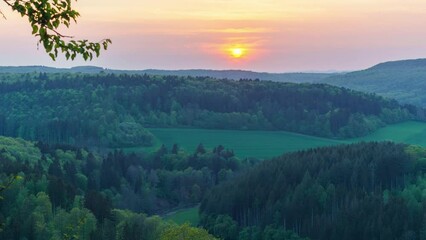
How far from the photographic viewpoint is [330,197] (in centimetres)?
11044

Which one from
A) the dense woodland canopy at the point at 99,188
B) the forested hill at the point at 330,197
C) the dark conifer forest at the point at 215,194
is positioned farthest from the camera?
the forested hill at the point at 330,197

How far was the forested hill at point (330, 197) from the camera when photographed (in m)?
96.2

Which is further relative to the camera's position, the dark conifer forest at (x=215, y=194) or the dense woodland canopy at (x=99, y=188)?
the dark conifer forest at (x=215, y=194)

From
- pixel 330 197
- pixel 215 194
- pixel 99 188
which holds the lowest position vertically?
pixel 99 188

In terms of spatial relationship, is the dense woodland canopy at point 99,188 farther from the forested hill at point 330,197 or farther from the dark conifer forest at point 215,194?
the forested hill at point 330,197

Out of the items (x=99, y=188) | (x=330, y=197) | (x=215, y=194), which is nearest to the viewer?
(x=330, y=197)

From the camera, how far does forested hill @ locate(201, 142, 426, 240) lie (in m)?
96.2

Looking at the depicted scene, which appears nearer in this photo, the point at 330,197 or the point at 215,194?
the point at 330,197

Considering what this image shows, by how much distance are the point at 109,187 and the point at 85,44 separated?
423 feet

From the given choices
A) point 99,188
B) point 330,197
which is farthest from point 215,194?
point 99,188

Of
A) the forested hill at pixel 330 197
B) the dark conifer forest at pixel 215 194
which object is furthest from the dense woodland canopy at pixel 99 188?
the forested hill at pixel 330 197

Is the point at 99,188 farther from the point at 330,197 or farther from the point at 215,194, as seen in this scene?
the point at 330,197

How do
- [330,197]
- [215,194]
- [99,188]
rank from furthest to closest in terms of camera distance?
[99,188], [215,194], [330,197]

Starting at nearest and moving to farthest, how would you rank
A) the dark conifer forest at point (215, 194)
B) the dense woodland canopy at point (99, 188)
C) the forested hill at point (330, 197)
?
the dense woodland canopy at point (99, 188), the dark conifer forest at point (215, 194), the forested hill at point (330, 197)
